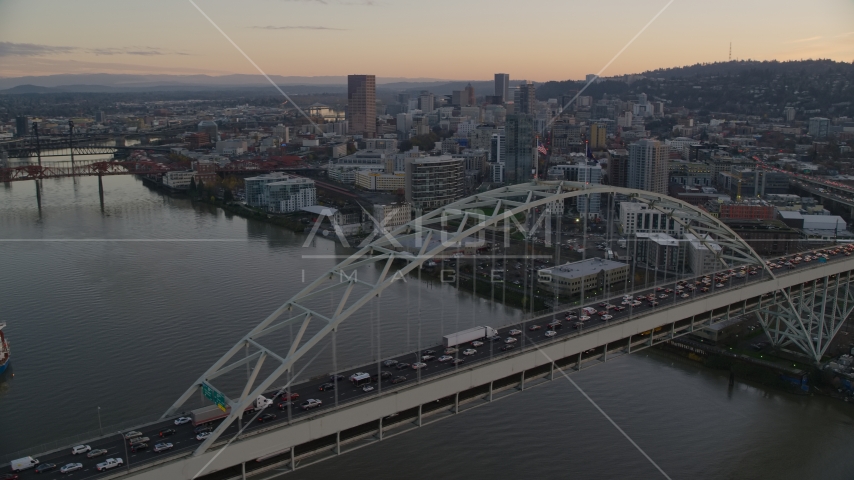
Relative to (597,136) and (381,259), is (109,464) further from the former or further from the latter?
(597,136)

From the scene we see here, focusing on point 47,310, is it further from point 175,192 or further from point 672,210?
point 175,192

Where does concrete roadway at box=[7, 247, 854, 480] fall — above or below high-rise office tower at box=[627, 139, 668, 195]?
below

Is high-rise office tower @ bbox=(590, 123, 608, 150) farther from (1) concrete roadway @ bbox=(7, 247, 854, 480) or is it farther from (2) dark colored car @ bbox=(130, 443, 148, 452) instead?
(2) dark colored car @ bbox=(130, 443, 148, 452)

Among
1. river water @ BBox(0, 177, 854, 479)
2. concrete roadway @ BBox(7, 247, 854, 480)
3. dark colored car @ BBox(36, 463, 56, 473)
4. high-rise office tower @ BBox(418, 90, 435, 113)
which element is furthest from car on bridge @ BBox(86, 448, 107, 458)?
high-rise office tower @ BBox(418, 90, 435, 113)

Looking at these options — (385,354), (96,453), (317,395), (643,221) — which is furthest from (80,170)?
(96,453)

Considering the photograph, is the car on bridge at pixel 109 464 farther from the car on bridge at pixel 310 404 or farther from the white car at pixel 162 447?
the car on bridge at pixel 310 404

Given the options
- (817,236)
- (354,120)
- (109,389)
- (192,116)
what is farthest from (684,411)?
(192,116)
